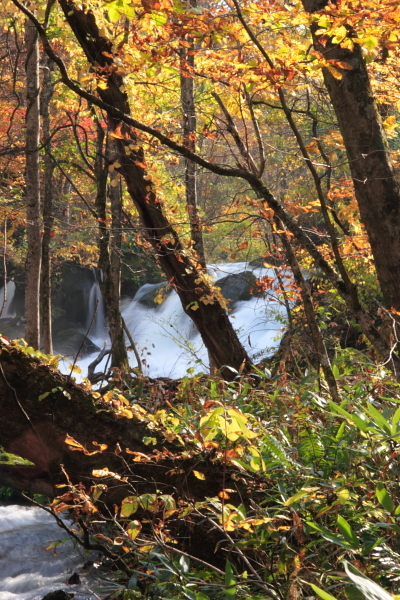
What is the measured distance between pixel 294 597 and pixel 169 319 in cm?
1445

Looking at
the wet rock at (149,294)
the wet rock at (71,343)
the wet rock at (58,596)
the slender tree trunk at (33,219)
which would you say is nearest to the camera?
the wet rock at (58,596)

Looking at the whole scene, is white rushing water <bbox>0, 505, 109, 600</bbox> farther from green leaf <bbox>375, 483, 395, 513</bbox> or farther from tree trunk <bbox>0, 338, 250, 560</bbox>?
green leaf <bbox>375, 483, 395, 513</bbox>

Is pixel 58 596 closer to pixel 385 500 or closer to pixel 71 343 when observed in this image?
pixel 385 500

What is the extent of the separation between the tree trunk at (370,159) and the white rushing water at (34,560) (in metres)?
2.81

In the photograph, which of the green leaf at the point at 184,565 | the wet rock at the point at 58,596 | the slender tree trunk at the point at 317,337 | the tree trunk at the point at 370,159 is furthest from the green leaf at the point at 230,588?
the tree trunk at the point at 370,159

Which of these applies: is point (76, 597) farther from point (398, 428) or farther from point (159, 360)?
point (159, 360)

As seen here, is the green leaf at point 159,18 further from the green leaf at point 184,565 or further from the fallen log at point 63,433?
the green leaf at point 184,565

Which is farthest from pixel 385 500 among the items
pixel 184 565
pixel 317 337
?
pixel 317 337

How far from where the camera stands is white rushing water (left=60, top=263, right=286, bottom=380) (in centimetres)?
1368

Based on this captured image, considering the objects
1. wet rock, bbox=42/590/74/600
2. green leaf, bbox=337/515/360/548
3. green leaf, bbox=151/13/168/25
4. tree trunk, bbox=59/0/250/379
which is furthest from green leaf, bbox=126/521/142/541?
tree trunk, bbox=59/0/250/379

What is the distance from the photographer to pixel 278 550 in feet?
7.02

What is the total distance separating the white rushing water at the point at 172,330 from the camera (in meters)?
13.7

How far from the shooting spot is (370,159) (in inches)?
142

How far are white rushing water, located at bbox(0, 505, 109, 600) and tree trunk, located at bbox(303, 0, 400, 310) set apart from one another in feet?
9.23
